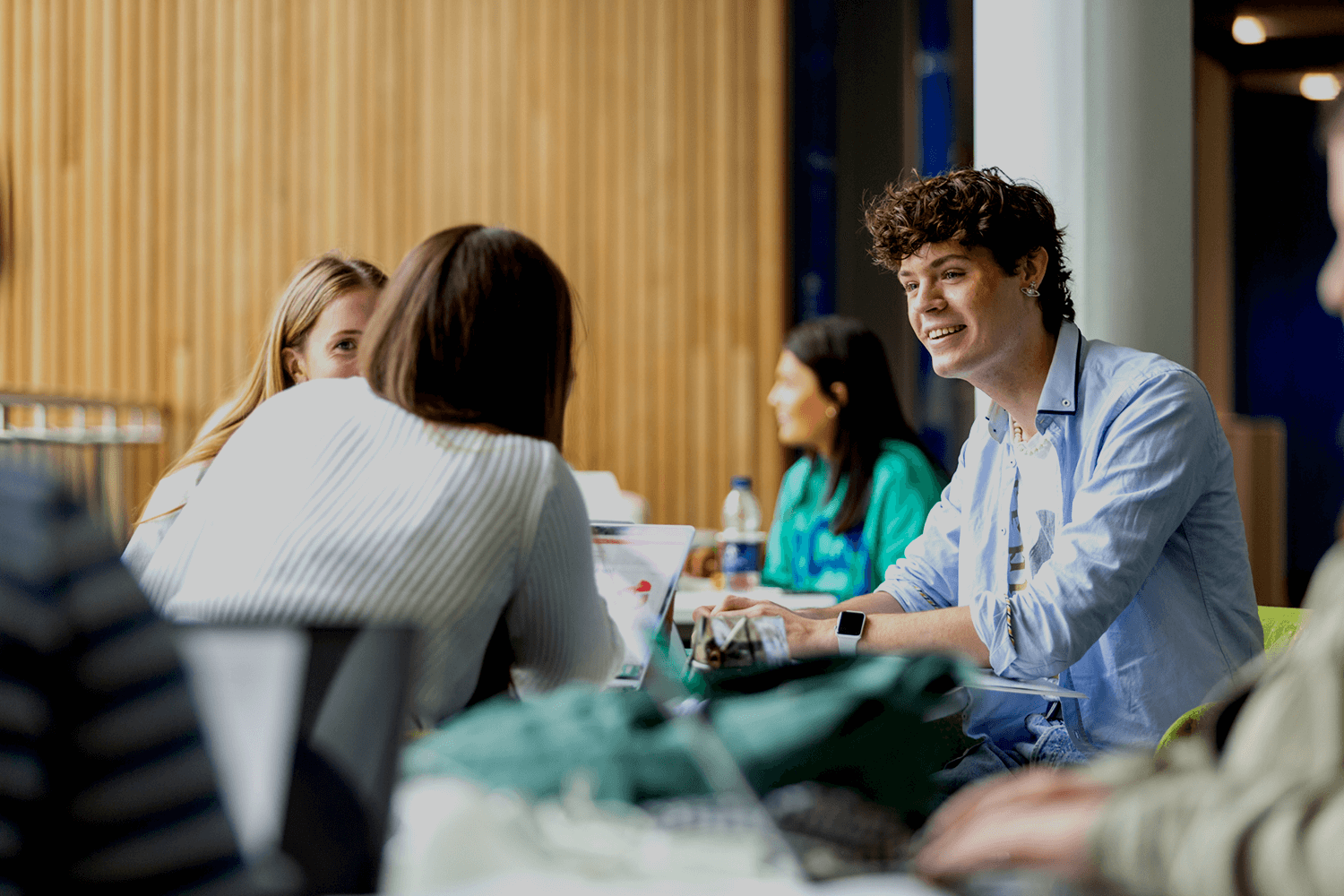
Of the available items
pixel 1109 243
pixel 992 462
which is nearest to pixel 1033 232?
pixel 992 462

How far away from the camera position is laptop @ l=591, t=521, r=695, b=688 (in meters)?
1.45

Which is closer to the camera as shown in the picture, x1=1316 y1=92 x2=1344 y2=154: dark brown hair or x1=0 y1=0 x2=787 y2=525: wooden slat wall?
x1=1316 y1=92 x2=1344 y2=154: dark brown hair

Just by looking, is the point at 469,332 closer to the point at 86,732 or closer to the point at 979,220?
the point at 86,732

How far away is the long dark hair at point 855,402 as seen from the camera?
314cm

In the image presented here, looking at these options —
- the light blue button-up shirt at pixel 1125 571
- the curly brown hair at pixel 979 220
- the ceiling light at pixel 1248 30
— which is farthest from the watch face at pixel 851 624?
the ceiling light at pixel 1248 30

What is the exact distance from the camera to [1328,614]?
2.49 ft

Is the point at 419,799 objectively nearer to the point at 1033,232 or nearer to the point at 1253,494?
the point at 1033,232

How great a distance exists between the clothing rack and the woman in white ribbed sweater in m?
4.07

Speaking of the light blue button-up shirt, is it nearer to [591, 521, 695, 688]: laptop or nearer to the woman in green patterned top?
[591, 521, 695, 688]: laptop

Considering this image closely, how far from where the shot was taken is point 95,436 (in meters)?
5.16

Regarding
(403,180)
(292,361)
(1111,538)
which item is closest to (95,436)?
(403,180)

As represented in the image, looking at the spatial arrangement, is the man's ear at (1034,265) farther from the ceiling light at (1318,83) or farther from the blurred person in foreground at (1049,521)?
the ceiling light at (1318,83)

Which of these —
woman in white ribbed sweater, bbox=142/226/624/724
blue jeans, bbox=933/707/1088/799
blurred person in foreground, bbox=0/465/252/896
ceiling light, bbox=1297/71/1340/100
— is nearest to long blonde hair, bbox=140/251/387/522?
woman in white ribbed sweater, bbox=142/226/624/724

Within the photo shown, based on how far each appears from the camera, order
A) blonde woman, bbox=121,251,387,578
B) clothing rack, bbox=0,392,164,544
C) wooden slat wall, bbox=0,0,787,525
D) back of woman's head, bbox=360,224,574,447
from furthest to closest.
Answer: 1. wooden slat wall, bbox=0,0,787,525
2. clothing rack, bbox=0,392,164,544
3. blonde woman, bbox=121,251,387,578
4. back of woman's head, bbox=360,224,574,447
